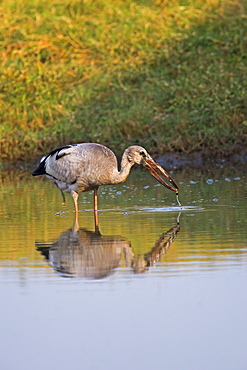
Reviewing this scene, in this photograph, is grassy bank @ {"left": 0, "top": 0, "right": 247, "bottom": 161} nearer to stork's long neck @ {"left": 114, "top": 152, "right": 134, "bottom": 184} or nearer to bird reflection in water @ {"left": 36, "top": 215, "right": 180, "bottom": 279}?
stork's long neck @ {"left": 114, "top": 152, "right": 134, "bottom": 184}

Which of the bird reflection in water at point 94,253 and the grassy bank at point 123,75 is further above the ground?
the grassy bank at point 123,75

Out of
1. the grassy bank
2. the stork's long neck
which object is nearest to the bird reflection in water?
the stork's long neck

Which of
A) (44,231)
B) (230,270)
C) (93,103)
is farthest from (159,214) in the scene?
(93,103)

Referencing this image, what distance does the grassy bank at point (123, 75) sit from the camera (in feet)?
56.3

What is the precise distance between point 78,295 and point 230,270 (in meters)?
1.31

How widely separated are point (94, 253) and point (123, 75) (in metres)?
12.9

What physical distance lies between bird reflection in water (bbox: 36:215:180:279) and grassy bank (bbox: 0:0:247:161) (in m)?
8.53

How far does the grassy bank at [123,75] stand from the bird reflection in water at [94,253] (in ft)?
28.0

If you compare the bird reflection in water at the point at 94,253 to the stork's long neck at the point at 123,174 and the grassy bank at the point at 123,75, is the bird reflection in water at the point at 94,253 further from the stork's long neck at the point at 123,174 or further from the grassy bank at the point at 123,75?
the grassy bank at the point at 123,75

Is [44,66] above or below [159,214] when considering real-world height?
above

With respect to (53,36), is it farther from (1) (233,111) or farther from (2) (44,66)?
(1) (233,111)

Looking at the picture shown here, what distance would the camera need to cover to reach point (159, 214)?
9.66 metres

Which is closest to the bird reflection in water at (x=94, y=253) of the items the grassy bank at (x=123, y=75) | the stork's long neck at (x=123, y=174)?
the stork's long neck at (x=123, y=174)

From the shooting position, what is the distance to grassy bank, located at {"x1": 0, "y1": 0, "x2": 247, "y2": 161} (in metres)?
17.2
